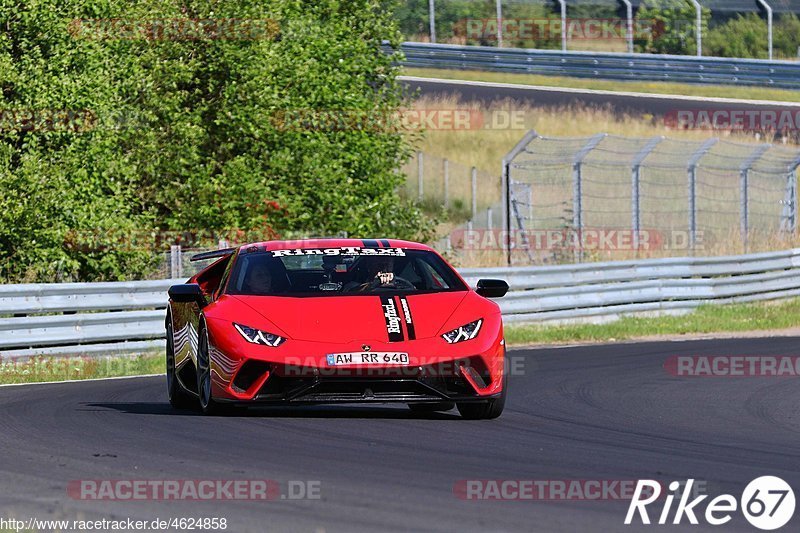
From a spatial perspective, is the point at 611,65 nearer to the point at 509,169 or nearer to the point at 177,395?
the point at 509,169

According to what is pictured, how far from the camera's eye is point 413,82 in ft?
155

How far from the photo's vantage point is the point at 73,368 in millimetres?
16172

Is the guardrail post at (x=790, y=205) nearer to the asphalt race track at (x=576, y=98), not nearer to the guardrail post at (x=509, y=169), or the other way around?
the guardrail post at (x=509, y=169)

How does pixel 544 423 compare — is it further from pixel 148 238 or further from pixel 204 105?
pixel 204 105

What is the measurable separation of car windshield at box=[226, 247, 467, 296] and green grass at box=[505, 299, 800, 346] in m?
9.35

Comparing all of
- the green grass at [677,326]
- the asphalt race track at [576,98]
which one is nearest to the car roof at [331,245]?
the green grass at [677,326]

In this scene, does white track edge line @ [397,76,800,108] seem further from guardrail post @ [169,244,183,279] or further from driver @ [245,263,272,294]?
driver @ [245,263,272,294]

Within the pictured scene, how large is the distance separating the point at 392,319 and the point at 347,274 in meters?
1.06

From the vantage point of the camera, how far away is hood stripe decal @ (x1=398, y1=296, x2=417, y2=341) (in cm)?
982

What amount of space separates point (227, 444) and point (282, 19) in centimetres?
1844

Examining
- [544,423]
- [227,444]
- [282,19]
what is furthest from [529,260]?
Result: [227,444]

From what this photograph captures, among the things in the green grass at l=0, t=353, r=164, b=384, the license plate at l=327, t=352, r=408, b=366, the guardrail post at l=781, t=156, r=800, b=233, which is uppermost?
the license plate at l=327, t=352, r=408, b=366

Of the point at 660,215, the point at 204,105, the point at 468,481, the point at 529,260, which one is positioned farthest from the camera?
the point at 660,215

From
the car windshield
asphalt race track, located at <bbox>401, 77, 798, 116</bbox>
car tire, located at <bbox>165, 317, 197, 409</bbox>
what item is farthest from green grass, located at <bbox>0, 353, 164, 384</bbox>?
asphalt race track, located at <bbox>401, 77, 798, 116</bbox>
